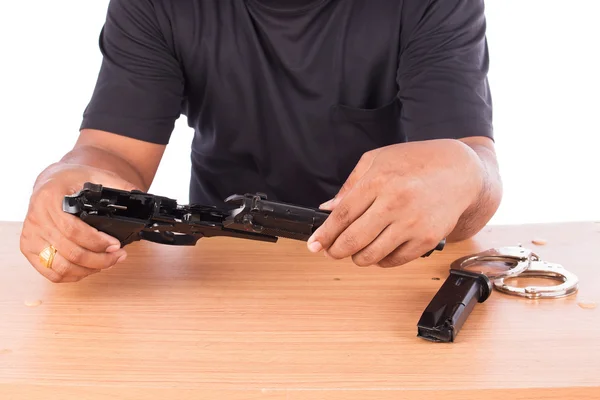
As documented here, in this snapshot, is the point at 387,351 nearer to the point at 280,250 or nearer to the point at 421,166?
the point at 421,166

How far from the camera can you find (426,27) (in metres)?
1.45

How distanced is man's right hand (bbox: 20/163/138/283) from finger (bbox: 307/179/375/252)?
0.92 ft

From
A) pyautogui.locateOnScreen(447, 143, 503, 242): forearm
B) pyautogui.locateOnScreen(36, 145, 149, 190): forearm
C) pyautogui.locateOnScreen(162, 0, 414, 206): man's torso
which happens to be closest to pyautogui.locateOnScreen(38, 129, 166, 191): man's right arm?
pyautogui.locateOnScreen(36, 145, 149, 190): forearm

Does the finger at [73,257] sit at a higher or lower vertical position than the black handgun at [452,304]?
lower

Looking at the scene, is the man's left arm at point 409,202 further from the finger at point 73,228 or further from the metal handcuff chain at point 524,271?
the finger at point 73,228

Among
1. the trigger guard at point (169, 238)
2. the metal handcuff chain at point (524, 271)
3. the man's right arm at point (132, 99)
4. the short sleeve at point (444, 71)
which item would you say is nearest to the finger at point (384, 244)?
the metal handcuff chain at point (524, 271)

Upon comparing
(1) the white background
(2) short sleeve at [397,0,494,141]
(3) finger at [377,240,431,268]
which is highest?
(2) short sleeve at [397,0,494,141]

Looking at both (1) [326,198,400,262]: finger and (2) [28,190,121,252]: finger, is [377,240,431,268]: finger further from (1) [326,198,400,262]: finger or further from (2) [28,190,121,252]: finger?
(2) [28,190,121,252]: finger

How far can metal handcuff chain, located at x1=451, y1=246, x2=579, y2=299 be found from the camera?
3.45 feet

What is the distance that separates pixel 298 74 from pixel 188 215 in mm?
538

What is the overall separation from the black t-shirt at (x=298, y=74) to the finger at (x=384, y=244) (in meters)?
0.39

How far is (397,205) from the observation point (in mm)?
1026

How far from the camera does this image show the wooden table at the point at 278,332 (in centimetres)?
84

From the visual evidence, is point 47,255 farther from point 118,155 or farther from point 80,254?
point 118,155
